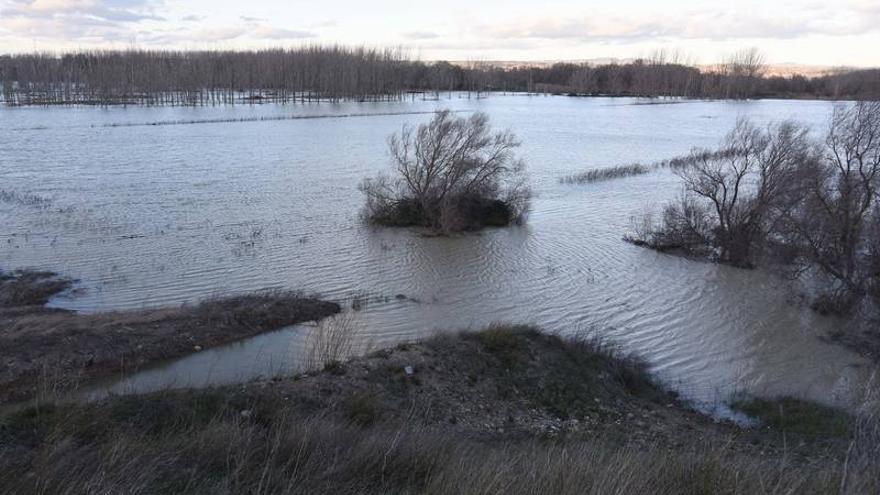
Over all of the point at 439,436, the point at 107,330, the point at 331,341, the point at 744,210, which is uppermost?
the point at 744,210

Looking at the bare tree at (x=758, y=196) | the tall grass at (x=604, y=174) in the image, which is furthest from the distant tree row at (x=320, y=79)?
the bare tree at (x=758, y=196)

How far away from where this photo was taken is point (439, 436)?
710cm

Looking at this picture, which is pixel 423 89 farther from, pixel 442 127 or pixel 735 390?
pixel 735 390

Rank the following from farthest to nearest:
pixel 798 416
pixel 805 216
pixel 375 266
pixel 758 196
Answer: pixel 758 196 → pixel 375 266 → pixel 805 216 → pixel 798 416

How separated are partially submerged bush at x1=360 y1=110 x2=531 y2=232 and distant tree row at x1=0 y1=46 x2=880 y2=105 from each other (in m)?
86.6

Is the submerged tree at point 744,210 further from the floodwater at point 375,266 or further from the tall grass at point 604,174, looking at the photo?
the tall grass at point 604,174

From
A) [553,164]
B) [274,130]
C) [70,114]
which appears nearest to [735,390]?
[553,164]

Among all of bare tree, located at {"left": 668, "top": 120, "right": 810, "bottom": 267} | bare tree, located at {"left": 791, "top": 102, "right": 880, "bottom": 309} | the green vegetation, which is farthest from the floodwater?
bare tree, located at {"left": 791, "top": 102, "right": 880, "bottom": 309}

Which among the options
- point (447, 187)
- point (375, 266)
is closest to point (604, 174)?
point (447, 187)

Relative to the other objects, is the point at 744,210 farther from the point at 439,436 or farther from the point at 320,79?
the point at 320,79

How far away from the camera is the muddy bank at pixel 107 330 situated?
13.0 metres

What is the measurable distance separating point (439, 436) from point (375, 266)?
17075mm

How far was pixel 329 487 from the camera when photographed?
431cm

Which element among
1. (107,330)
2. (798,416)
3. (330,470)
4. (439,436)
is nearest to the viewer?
(330,470)
